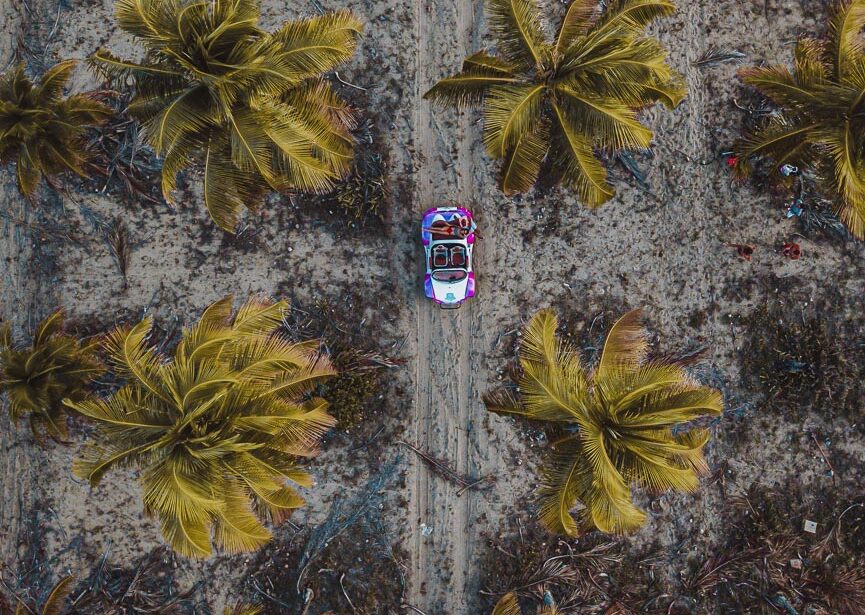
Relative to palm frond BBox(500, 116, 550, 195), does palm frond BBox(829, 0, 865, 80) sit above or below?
above

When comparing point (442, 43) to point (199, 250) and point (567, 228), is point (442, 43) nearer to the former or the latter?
point (567, 228)

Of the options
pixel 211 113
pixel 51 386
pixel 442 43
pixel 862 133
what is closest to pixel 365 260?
pixel 211 113

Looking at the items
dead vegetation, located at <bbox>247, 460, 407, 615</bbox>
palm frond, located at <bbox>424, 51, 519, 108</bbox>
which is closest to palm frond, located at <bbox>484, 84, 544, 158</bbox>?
palm frond, located at <bbox>424, 51, 519, 108</bbox>

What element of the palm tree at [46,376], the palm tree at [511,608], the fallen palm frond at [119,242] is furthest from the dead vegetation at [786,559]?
the fallen palm frond at [119,242]

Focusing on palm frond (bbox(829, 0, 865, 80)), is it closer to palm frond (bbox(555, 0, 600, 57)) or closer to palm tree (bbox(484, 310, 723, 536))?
palm frond (bbox(555, 0, 600, 57))

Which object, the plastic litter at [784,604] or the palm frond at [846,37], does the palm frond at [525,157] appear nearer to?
the palm frond at [846,37]
